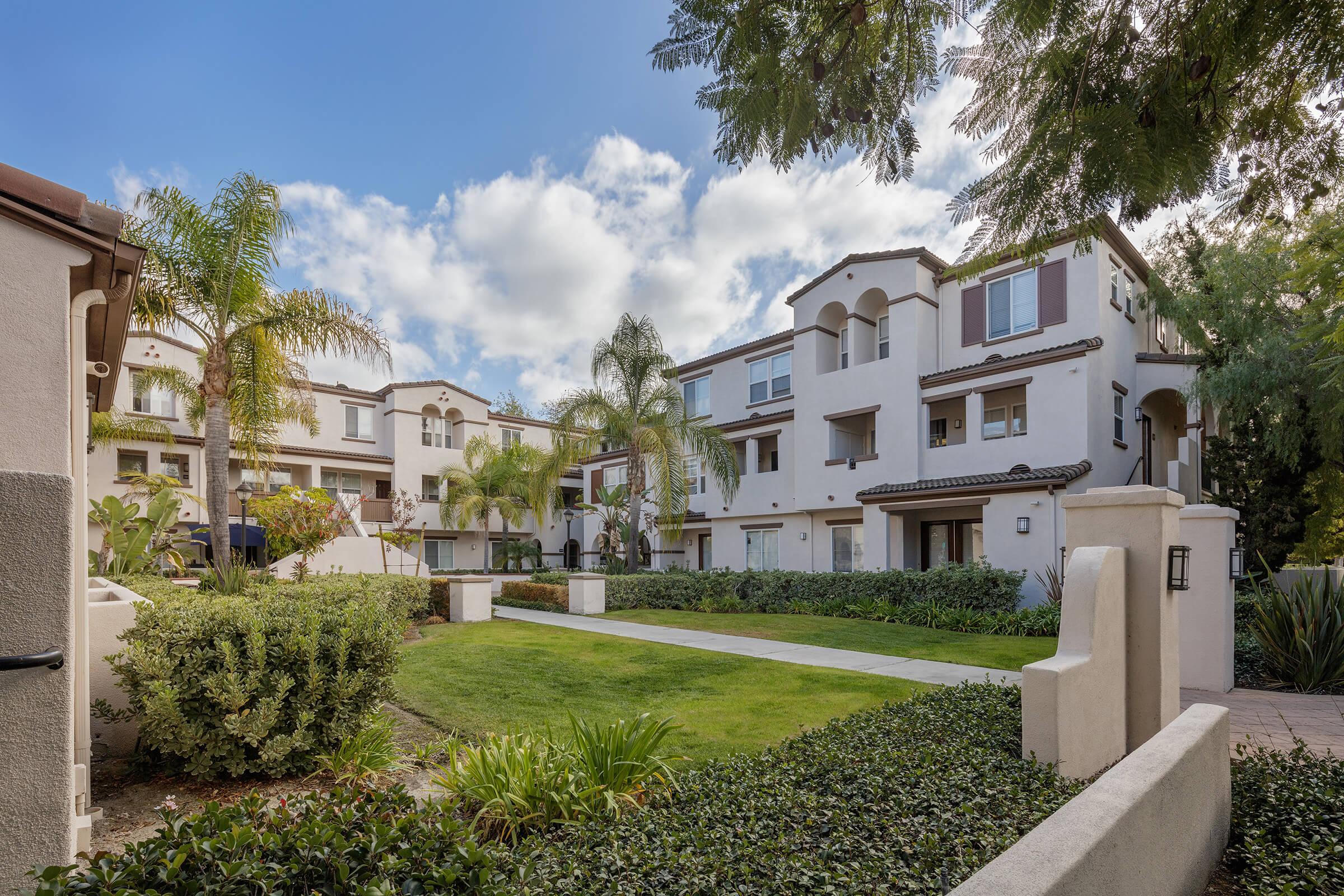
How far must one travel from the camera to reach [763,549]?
26.1m

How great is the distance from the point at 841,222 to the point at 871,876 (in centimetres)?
547

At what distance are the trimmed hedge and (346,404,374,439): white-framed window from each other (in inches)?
739

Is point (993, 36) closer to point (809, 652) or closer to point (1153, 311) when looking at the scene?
point (809, 652)

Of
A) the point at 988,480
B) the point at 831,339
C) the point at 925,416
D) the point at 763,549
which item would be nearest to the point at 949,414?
the point at 925,416

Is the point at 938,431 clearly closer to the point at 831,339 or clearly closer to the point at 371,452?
the point at 831,339

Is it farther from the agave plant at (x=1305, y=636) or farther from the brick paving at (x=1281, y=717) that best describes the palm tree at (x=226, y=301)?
the agave plant at (x=1305, y=636)

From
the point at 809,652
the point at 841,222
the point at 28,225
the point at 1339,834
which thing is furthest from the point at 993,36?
the point at 809,652

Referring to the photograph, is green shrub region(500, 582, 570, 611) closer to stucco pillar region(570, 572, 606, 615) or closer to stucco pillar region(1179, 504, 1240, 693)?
stucco pillar region(570, 572, 606, 615)

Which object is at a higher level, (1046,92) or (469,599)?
(1046,92)

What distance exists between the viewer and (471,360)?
64.5m

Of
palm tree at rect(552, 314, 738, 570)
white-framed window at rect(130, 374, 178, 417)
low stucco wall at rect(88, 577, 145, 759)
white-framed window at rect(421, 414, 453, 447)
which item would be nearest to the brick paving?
low stucco wall at rect(88, 577, 145, 759)

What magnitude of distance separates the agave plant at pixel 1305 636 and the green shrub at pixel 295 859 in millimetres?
10863

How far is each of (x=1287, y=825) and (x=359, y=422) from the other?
38672mm

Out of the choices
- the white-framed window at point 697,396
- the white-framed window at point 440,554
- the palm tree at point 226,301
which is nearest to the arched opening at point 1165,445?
the white-framed window at point 697,396
